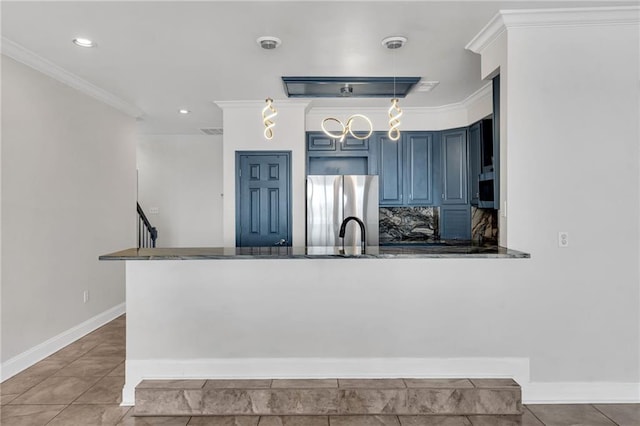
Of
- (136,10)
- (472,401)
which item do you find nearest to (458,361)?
(472,401)

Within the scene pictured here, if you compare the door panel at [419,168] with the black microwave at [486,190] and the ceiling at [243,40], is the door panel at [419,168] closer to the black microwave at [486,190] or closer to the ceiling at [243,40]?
the ceiling at [243,40]

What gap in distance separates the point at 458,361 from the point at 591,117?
1865mm

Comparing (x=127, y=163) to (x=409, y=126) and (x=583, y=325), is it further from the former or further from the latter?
(x=583, y=325)

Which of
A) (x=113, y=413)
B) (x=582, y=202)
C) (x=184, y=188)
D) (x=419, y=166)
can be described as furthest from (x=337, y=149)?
(x=113, y=413)

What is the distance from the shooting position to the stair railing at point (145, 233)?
5.84 m

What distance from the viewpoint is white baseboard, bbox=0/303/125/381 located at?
3.05 metres

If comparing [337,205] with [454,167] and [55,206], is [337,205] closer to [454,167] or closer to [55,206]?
[454,167]

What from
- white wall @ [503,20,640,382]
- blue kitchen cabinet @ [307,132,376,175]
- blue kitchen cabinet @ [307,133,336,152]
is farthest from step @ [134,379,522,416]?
blue kitchen cabinet @ [307,133,336,152]

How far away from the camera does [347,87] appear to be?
3.99 metres

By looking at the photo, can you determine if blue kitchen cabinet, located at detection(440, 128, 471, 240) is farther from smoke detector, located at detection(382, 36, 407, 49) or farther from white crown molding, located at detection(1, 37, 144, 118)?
white crown molding, located at detection(1, 37, 144, 118)

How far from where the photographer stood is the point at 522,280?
261 cm

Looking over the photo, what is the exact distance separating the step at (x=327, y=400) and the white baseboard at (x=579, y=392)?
212 millimetres

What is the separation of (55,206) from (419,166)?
161 inches

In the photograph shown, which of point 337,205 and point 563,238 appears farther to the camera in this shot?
point 337,205
